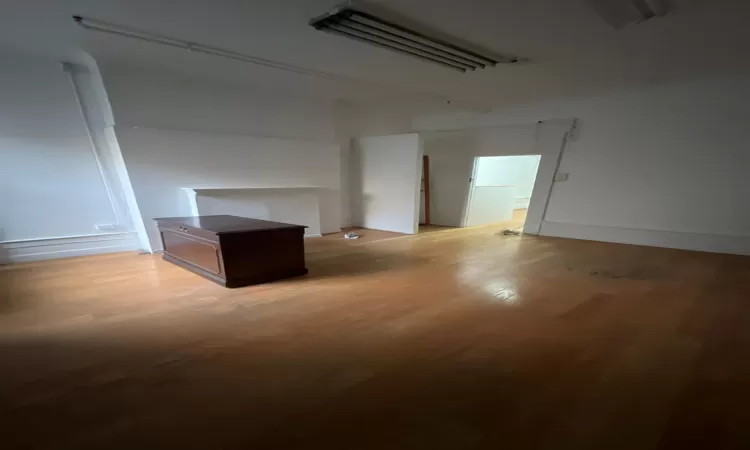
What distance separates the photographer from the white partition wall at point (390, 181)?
550 cm

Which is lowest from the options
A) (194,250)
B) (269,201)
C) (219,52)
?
(194,250)

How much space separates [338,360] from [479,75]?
373 centimetres

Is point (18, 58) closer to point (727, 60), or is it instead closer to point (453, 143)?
point (453, 143)

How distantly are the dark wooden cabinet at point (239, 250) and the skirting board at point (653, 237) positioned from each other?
14.4 ft

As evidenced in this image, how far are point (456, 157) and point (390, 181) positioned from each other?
1.57 metres

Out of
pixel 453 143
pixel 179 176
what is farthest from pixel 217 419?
pixel 453 143

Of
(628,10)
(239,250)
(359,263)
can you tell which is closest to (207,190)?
(239,250)

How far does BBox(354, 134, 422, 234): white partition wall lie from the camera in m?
5.50

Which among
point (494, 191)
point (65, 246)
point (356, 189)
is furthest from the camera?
point (494, 191)

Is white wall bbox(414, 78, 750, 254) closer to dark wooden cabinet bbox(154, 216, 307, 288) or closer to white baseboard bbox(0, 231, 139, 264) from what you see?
dark wooden cabinet bbox(154, 216, 307, 288)

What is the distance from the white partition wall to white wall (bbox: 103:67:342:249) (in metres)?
0.70

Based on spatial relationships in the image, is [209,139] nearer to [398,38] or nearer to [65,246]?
[65,246]

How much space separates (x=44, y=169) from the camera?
144 inches

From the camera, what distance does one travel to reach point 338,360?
1.67 meters
